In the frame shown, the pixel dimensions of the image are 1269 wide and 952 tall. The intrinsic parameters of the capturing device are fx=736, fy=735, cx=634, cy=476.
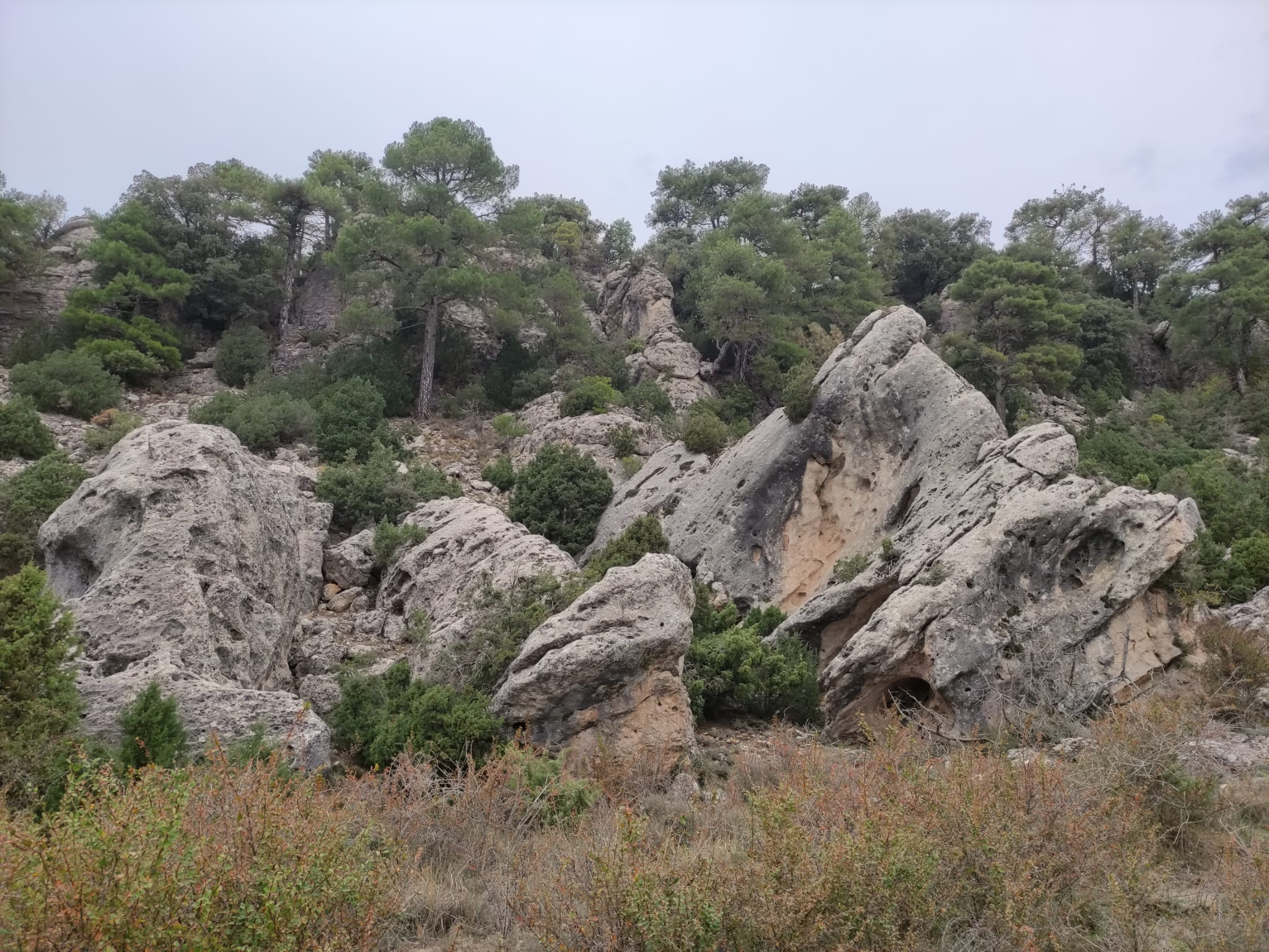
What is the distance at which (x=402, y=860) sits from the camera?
4555 mm

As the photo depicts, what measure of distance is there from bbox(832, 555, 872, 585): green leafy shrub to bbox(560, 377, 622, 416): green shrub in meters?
10.8

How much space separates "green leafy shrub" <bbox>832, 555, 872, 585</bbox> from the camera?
43.3 feet

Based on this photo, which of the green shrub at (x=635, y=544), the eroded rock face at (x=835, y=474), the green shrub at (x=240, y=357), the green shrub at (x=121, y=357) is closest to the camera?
the green shrub at (x=635, y=544)

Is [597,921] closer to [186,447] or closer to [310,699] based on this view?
[310,699]

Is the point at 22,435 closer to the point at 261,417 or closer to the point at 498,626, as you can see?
the point at 261,417

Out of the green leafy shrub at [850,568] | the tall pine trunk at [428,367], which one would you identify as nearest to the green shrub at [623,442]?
the tall pine trunk at [428,367]

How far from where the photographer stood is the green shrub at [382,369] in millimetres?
23875

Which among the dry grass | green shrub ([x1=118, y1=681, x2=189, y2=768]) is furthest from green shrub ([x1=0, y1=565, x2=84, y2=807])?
the dry grass

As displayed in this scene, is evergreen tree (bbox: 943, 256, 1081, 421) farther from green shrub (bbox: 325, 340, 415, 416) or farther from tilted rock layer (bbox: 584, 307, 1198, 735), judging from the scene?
green shrub (bbox: 325, 340, 415, 416)

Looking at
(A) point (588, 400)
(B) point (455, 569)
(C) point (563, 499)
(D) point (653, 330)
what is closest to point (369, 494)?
(C) point (563, 499)

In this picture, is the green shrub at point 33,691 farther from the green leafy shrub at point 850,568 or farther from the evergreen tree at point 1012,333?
the evergreen tree at point 1012,333

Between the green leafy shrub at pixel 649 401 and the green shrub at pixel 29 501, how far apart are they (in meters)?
14.3

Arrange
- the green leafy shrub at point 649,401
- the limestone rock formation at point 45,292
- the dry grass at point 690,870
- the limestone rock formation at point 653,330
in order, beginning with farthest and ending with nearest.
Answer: the limestone rock formation at point 653,330, the limestone rock formation at point 45,292, the green leafy shrub at point 649,401, the dry grass at point 690,870

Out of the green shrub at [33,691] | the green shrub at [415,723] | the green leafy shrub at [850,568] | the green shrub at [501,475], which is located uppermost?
the green shrub at [501,475]
